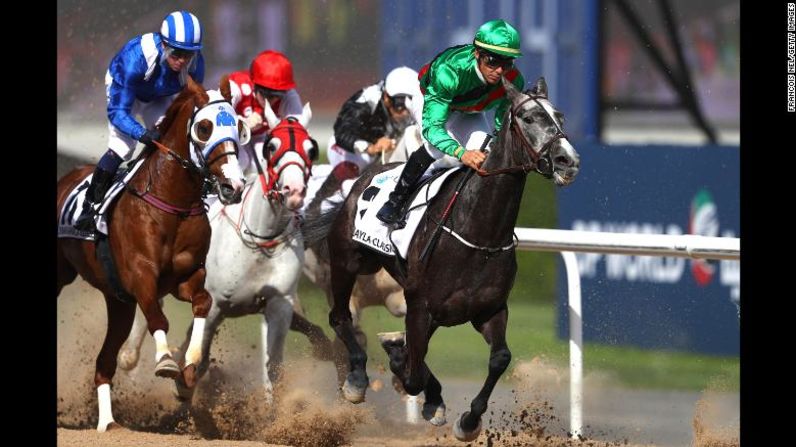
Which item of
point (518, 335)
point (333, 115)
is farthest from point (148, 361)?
point (333, 115)

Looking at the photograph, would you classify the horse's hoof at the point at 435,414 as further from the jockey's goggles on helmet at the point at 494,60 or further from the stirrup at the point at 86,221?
the stirrup at the point at 86,221

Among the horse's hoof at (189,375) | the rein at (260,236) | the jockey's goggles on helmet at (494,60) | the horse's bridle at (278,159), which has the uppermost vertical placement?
the jockey's goggles on helmet at (494,60)

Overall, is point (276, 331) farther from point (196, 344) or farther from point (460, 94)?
point (460, 94)

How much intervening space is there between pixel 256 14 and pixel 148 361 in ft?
53.1

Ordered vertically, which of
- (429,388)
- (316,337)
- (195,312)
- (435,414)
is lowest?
(435,414)

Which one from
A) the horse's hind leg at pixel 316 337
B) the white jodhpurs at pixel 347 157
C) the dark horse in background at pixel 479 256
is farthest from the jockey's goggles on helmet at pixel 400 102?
the dark horse in background at pixel 479 256

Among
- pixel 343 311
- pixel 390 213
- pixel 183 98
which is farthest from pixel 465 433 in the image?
pixel 183 98

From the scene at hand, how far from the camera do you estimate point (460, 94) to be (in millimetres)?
6816

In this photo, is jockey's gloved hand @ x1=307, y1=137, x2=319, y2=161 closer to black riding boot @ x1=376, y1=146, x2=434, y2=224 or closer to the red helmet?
the red helmet

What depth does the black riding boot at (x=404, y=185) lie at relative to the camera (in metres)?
6.99

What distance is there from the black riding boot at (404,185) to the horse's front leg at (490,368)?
2.44 feet

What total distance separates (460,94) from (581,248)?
110 centimetres

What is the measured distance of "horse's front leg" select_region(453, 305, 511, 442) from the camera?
6.54m
